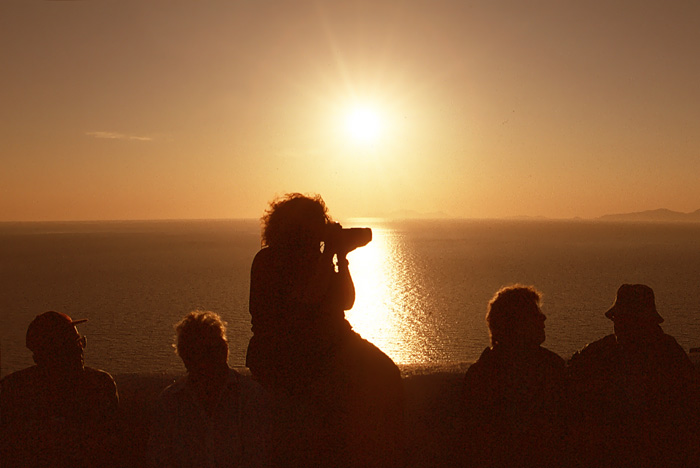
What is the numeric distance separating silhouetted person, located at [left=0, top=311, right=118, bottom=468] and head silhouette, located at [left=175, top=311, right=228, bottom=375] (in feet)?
1.99

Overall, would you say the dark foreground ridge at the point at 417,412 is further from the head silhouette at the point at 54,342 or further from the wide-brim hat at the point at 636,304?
the wide-brim hat at the point at 636,304

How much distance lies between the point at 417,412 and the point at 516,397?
0.74 m

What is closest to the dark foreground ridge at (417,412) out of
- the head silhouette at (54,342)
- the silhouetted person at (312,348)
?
the silhouetted person at (312,348)

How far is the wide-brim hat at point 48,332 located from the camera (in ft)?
8.48

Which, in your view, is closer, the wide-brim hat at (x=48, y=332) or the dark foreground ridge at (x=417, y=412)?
the wide-brim hat at (x=48, y=332)

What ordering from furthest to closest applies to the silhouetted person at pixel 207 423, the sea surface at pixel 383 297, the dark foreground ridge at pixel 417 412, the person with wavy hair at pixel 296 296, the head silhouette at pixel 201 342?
the sea surface at pixel 383 297 < the dark foreground ridge at pixel 417 412 < the person with wavy hair at pixel 296 296 < the silhouetted person at pixel 207 423 < the head silhouette at pixel 201 342

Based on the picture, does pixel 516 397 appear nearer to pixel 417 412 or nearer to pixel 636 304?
Answer: pixel 417 412

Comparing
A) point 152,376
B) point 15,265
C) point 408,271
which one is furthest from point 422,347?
point 15,265

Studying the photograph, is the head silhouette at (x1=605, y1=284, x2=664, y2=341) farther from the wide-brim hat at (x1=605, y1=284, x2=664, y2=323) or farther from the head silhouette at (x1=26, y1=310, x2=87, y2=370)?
the head silhouette at (x1=26, y1=310, x2=87, y2=370)

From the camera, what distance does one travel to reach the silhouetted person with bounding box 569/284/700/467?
3014 millimetres

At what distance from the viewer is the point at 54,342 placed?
2613mm

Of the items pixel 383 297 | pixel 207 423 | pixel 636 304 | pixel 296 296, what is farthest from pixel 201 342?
pixel 383 297

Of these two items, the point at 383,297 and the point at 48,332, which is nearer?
the point at 48,332

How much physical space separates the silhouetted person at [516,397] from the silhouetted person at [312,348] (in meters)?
0.58
